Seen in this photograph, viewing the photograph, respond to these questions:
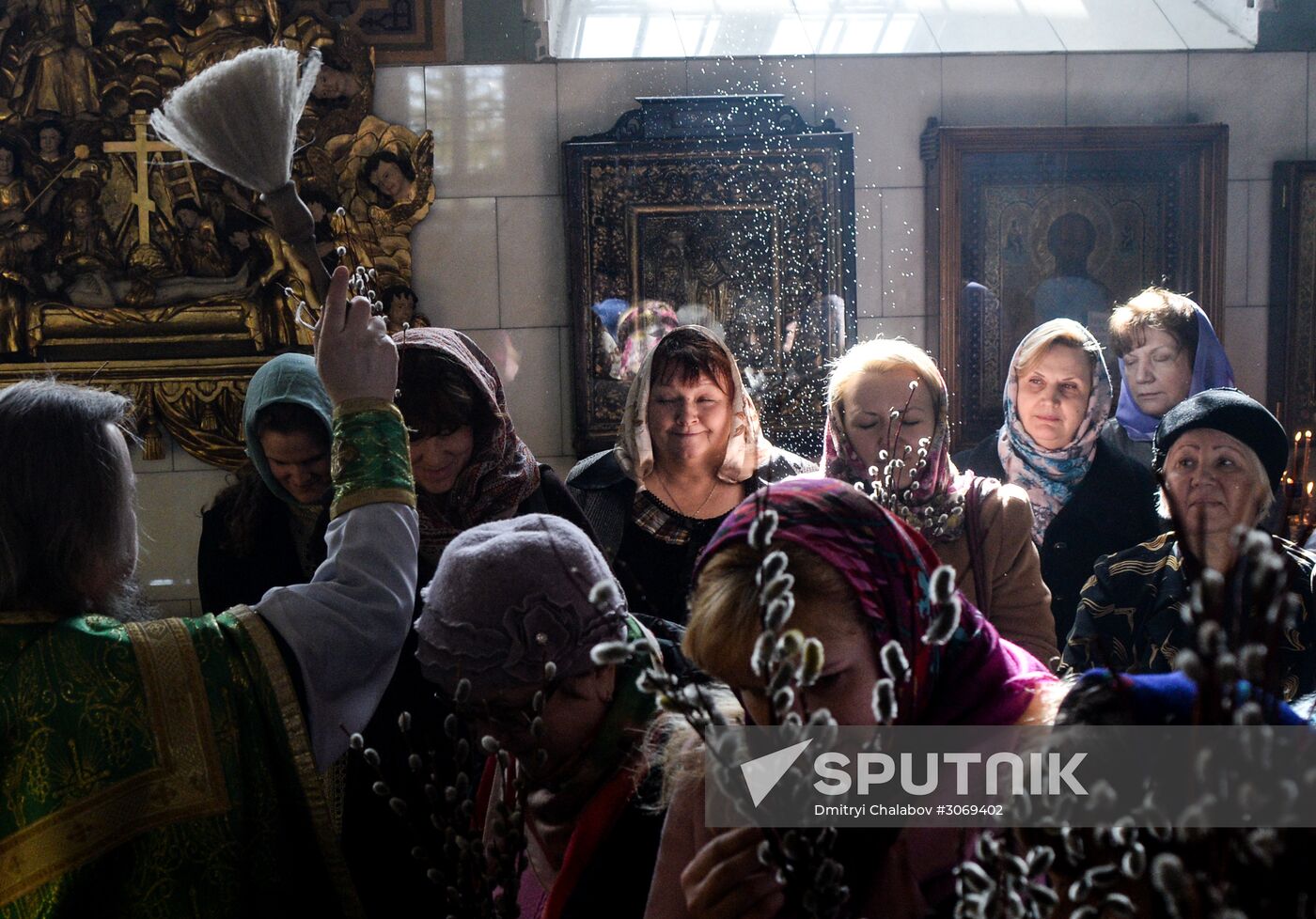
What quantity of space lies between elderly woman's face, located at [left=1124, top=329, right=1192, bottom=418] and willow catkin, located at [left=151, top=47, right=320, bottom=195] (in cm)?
232

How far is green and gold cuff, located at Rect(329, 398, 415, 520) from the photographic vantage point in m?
1.39

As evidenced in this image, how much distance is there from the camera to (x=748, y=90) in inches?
154

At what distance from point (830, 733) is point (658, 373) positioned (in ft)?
6.27

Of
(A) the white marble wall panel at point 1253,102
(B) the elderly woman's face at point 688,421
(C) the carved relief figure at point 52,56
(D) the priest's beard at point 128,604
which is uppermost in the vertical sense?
(C) the carved relief figure at point 52,56

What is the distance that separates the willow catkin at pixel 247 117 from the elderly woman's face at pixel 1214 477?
1440 millimetres

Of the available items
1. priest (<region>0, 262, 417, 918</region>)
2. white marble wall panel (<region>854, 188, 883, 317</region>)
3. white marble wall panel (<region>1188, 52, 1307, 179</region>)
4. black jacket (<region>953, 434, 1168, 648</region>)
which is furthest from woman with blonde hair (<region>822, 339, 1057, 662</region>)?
white marble wall panel (<region>1188, 52, 1307, 179</region>)

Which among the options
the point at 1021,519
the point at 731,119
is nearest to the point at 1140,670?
the point at 1021,519

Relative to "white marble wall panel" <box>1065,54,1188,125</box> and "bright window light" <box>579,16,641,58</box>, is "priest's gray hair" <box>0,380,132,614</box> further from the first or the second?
"white marble wall panel" <box>1065,54,1188,125</box>

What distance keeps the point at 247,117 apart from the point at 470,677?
0.98m

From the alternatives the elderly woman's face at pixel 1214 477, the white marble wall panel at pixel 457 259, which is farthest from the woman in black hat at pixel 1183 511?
the white marble wall panel at pixel 457 259

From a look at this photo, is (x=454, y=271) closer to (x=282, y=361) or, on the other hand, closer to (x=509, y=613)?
(x=282, y=361)

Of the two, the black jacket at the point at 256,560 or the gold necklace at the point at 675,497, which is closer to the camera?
the black jacket at the point at 256,560

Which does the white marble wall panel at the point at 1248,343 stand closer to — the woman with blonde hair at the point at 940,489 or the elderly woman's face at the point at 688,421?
the woman with blonde hair at the point at 940,489

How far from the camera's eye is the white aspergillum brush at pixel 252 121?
5.63 ft
